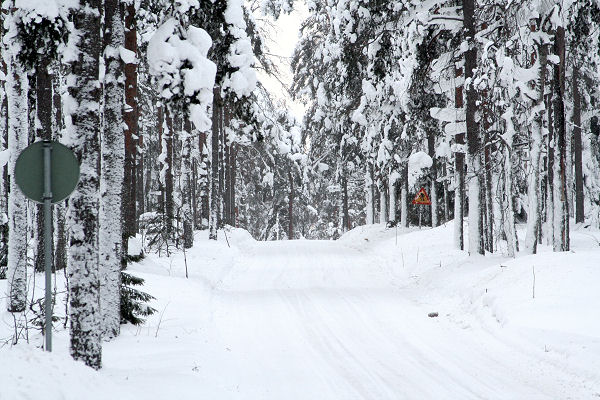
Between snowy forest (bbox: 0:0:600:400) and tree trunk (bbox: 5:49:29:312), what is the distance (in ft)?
0.12

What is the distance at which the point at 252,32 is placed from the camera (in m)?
24.1

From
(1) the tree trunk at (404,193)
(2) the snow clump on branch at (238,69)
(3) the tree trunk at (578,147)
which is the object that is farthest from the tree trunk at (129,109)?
(3) the tree trunk at (578,147)

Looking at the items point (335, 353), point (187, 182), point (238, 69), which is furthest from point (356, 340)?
point (187, 182)

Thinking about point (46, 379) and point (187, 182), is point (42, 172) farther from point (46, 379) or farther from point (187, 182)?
point (187, 182)

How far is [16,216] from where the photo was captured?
10.7 meters

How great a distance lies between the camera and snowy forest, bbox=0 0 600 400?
22.6 ft

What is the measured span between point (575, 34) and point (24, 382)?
14075 millimetres

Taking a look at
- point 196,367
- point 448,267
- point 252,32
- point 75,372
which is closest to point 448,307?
point 448,267

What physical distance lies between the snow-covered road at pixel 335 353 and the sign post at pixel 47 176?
1.62 meters

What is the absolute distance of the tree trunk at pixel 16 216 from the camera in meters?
10.5

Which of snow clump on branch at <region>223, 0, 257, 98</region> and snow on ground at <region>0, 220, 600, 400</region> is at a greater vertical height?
snow clump on branch at <region>223, 0, 257, 98</region>

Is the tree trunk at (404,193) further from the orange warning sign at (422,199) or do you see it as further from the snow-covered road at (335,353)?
the snow-covered road at (335,353)

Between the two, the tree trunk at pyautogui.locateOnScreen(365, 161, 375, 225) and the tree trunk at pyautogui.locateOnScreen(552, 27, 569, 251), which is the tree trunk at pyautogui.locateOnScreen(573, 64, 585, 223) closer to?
the tree trunk at pyautogui.locateOnScreen(552, 27, 569, 251)

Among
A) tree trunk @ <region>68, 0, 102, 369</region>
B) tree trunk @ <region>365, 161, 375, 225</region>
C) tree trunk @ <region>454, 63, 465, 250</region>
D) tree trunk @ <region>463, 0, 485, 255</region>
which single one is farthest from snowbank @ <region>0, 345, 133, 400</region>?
tree trunk @ <region>365, 161, 375, 225</region>
